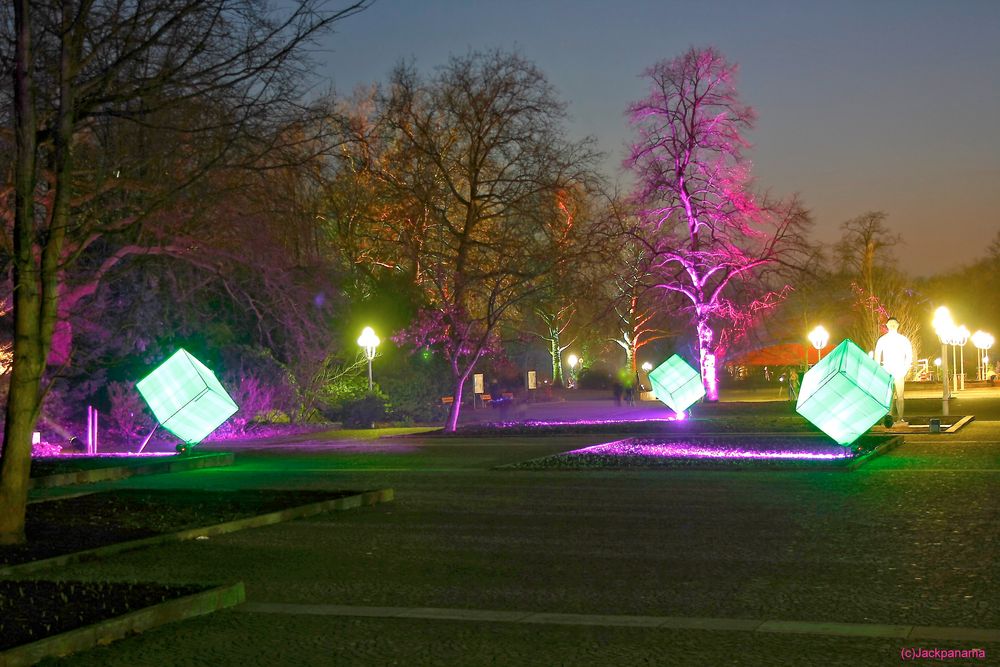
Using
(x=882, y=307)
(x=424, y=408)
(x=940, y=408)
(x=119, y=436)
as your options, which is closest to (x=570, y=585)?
(x=119, y=436)

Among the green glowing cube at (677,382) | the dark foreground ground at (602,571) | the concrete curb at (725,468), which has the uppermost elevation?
the green glowing cube at (677,382)

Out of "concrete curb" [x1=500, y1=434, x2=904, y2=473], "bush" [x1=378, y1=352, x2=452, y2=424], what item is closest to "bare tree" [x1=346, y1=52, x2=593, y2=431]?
"bush" [x1=378, y1=352, x2=452, y2=424]

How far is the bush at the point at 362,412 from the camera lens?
38.2 metres

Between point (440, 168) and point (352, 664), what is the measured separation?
3760 cm

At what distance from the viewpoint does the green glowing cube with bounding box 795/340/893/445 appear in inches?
780

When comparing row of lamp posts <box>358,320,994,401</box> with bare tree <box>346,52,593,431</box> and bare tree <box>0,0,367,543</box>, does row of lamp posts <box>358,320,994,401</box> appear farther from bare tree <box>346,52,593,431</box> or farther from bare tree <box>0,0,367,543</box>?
bare tree <box>0,0,367,543</box>

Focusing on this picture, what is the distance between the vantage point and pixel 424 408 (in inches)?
1646

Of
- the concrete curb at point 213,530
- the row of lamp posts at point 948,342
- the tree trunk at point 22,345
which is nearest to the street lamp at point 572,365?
the row of lamp posts at point 948,342

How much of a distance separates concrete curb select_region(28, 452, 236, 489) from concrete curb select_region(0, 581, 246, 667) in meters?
10.5

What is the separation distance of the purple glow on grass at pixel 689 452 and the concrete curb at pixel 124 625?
→ 12.5 m

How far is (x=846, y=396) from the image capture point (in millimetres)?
19859

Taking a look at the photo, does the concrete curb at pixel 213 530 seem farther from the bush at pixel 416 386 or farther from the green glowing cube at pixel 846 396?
the bush at pixel 416 386

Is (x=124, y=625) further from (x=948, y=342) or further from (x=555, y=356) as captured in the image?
(x=555, y=356)

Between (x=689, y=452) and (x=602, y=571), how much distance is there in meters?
11.6
